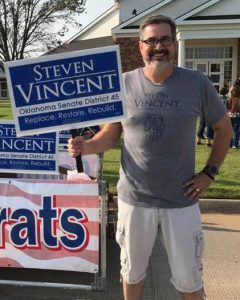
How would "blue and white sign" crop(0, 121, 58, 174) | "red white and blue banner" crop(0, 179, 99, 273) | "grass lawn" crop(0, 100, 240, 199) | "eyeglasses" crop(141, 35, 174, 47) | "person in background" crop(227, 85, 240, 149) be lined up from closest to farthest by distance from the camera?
"eyeglasses" crop(141, 35, 174, 47) → "red white and blue banner" crop(0, 179, 99, 273) → "blue and white sign" crop(0, 121, 58, 174) → "grass lawn" crop(0, 100, 240, 199) → "person in background" crop(227, 85, 240, 149)

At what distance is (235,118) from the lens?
12.0 m

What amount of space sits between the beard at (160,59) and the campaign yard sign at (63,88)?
11.2 inches

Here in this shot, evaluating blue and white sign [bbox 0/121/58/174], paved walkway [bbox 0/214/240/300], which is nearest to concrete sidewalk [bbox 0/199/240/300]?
paved walkway [bbox 0/214/240/300]

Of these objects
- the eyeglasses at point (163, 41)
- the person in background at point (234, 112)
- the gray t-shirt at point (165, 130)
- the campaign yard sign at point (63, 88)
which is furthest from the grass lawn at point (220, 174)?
the eyeglasses at point (163, 41)

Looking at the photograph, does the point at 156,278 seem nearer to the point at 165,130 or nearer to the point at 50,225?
the point at 50,225

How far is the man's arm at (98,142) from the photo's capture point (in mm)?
2979

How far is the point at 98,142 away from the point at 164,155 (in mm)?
496

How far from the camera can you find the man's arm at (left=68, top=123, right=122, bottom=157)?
117 inches

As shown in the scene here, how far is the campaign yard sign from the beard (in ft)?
0.93

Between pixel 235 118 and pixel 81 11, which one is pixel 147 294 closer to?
pixel 235 118

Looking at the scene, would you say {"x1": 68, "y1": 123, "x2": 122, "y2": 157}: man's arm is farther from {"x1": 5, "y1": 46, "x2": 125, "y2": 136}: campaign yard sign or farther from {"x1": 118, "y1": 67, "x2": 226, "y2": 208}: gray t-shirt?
{"x1": 118, "y1": 67, "x2": 226, "y2": 208}: gray t-shirt

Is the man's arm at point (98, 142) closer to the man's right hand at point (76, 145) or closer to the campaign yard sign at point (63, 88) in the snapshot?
the man's right hand at point (76, 145)

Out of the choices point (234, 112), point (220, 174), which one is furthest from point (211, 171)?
point (234, 112)

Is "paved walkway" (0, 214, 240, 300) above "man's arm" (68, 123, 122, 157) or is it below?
below
